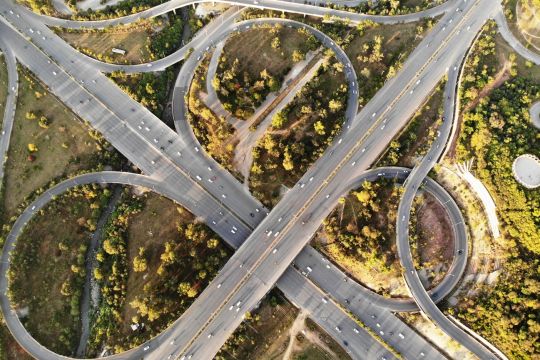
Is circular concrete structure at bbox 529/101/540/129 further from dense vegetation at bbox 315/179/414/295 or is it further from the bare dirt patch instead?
dense vegetation at bbox 315/179/414/295

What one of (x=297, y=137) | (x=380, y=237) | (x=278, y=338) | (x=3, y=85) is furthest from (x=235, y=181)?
(x=3, y=85)

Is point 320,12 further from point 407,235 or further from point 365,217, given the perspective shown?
point 407,235

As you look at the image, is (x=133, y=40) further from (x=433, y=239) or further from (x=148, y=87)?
(x=433, y=239)

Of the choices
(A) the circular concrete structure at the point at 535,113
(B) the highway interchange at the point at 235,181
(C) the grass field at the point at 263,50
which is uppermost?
(A) the circular concrete structure at the point at 535,113

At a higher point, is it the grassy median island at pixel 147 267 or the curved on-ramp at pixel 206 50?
the curved on-ramp at pixel 206 50

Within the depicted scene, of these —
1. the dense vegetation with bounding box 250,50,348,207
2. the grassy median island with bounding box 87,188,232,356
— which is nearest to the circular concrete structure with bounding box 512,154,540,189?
the dense vegetation with bounding box 250,50,348,207

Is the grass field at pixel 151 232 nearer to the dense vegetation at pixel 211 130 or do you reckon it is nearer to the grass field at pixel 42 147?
the dense vegetation at pixel 211 130

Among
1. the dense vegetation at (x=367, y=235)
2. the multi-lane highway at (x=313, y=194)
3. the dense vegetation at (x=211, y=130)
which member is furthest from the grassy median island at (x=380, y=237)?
the dense vegetation at (x=211, y=130)

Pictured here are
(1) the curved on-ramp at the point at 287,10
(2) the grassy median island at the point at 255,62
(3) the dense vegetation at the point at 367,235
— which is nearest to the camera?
(3) the dense vegetation at the point at 367,235
